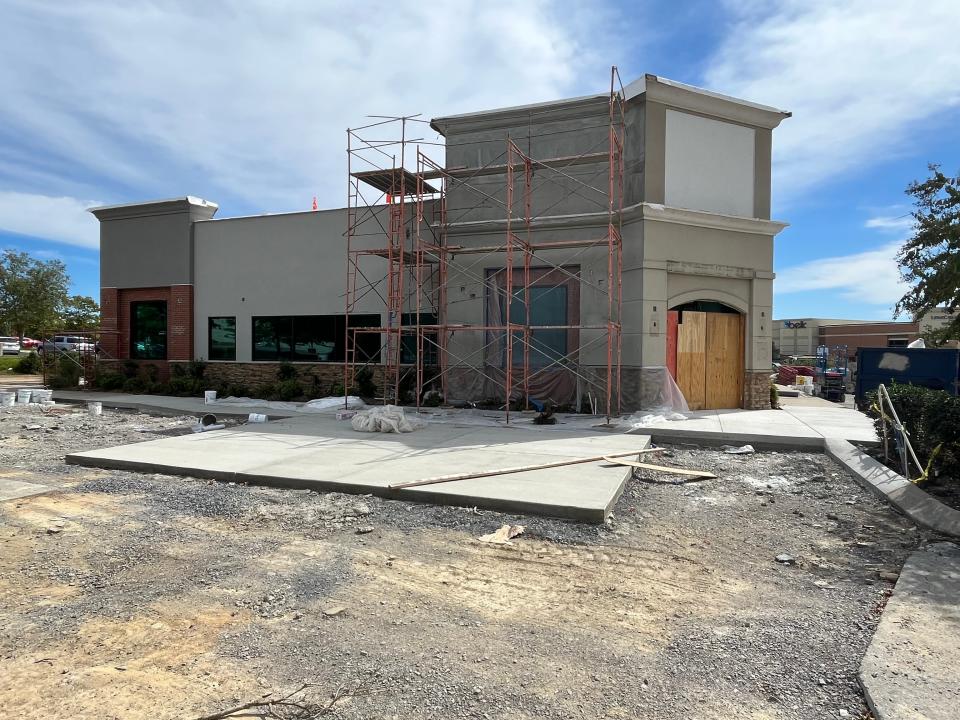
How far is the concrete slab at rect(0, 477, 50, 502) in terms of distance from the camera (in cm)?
693

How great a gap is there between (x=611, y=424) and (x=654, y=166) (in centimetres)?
658

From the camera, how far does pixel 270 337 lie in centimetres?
1927

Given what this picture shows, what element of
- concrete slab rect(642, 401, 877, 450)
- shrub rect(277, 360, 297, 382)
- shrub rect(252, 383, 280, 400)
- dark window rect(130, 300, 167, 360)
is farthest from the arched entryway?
dark window rect(130, 300, 167, 360)

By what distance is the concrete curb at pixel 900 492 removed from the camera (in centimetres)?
603

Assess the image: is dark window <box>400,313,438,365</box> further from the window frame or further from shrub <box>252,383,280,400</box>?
the window frame

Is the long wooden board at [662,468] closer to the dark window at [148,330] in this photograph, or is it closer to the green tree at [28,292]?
the dark window at [148,330]

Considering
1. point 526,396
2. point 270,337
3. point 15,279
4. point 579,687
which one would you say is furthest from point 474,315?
point 15,279

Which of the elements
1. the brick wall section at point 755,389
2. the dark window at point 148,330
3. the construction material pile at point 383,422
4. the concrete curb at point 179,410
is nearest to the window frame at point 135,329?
the dark window at point 148,330

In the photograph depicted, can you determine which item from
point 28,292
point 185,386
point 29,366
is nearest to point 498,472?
point 185,386

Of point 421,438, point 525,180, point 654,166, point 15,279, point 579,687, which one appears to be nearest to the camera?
point 579,687

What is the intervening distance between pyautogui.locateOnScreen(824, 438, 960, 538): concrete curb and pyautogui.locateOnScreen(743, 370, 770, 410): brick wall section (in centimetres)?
562

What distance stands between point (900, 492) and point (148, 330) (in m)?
22.4

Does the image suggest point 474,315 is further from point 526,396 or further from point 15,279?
point 15,279

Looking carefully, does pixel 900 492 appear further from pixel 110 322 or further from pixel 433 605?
pixel 110 322
